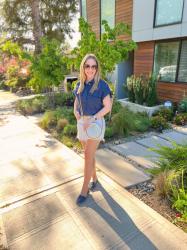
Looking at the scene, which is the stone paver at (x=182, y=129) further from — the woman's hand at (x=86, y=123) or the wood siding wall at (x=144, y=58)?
the woman's hand at (x=86, y=123)

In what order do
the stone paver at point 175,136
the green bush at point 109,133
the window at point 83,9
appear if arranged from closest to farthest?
the stone paver at point 175,136
the green bush at point 109,133
the window at point 83,9

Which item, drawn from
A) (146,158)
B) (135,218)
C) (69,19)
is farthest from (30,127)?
(69,19)

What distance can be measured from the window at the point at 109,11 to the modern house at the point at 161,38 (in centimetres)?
23

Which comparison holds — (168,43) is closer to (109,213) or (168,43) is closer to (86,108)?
(86,108)

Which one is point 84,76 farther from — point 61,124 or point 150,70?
point 150,70

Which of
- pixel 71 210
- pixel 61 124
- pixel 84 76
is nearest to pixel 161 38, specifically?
pixel 61 124

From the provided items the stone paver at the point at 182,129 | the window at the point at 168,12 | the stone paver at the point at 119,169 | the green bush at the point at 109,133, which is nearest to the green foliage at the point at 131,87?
the window at the point at 168,12

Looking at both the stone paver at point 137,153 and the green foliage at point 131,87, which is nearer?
the stone paver at point 137,153

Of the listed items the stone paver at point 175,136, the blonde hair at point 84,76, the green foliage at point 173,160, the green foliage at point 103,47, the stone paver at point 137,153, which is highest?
the green foliage at point 103,47

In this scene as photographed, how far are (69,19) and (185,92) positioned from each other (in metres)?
13.4

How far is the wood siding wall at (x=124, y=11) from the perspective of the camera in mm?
8359

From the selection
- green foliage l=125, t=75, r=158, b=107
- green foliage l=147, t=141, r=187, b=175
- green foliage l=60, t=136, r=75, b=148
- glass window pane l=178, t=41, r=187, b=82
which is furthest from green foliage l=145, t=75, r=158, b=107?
green foliage l=147, t=141, r=187, b=175

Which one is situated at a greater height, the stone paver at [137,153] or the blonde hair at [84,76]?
the blonde hair at [84,76]

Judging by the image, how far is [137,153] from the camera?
13.4ft
